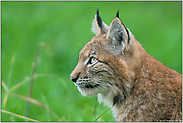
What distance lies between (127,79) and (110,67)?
0.28 metres

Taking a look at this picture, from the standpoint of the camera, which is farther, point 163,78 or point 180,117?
point 163,78

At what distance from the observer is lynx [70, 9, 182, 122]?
13.4 feet

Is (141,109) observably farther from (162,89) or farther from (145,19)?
(145,19)

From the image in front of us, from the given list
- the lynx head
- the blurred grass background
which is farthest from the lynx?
the blurred grass background

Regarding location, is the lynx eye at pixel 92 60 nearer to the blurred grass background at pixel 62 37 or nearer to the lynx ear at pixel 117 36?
the lynx ear at pixel 117 36

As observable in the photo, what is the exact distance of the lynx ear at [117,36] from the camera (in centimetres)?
423

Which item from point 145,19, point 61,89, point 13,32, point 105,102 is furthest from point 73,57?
point 105,102

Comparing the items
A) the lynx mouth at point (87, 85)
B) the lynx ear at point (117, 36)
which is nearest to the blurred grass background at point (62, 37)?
the lynx mouth at point (87, 85)

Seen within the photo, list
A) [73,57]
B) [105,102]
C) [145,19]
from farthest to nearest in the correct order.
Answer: [145,19] < [73,57] < [105,102]

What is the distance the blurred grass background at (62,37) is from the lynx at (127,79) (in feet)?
11.6

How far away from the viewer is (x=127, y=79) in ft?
14.0

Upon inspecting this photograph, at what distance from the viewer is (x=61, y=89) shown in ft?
31.0

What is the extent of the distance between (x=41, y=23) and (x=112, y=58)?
8518 millimetres

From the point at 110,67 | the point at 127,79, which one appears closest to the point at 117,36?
the point at 110,67
